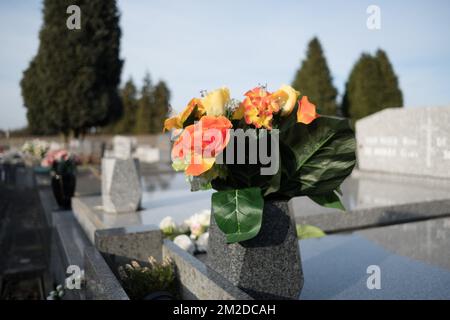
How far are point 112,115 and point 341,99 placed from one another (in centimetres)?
1481

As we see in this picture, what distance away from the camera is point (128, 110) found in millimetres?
48688

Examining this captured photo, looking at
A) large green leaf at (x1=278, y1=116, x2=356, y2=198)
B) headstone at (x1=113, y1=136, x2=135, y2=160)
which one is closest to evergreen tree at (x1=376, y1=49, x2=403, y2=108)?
headstone at (x1=113, y1=136, x2=135, y2=160)

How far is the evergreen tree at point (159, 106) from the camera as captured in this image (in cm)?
4359

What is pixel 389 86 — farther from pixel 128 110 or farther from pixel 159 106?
pixel 128 110

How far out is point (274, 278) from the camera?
2.18 meters

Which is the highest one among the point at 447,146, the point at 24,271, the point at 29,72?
the point at 29,72

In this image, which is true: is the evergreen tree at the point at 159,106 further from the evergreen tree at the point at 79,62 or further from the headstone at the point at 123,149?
the headstone at the point at 123,149

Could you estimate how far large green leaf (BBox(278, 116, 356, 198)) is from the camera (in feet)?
6.53

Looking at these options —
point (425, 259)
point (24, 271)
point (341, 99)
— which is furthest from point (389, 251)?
point (341, 99)

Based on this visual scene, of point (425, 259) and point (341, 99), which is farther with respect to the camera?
point (341, 99)

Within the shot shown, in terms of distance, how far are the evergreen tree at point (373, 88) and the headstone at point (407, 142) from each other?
1262 centimetres

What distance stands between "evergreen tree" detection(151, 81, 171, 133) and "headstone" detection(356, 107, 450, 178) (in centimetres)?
3337
